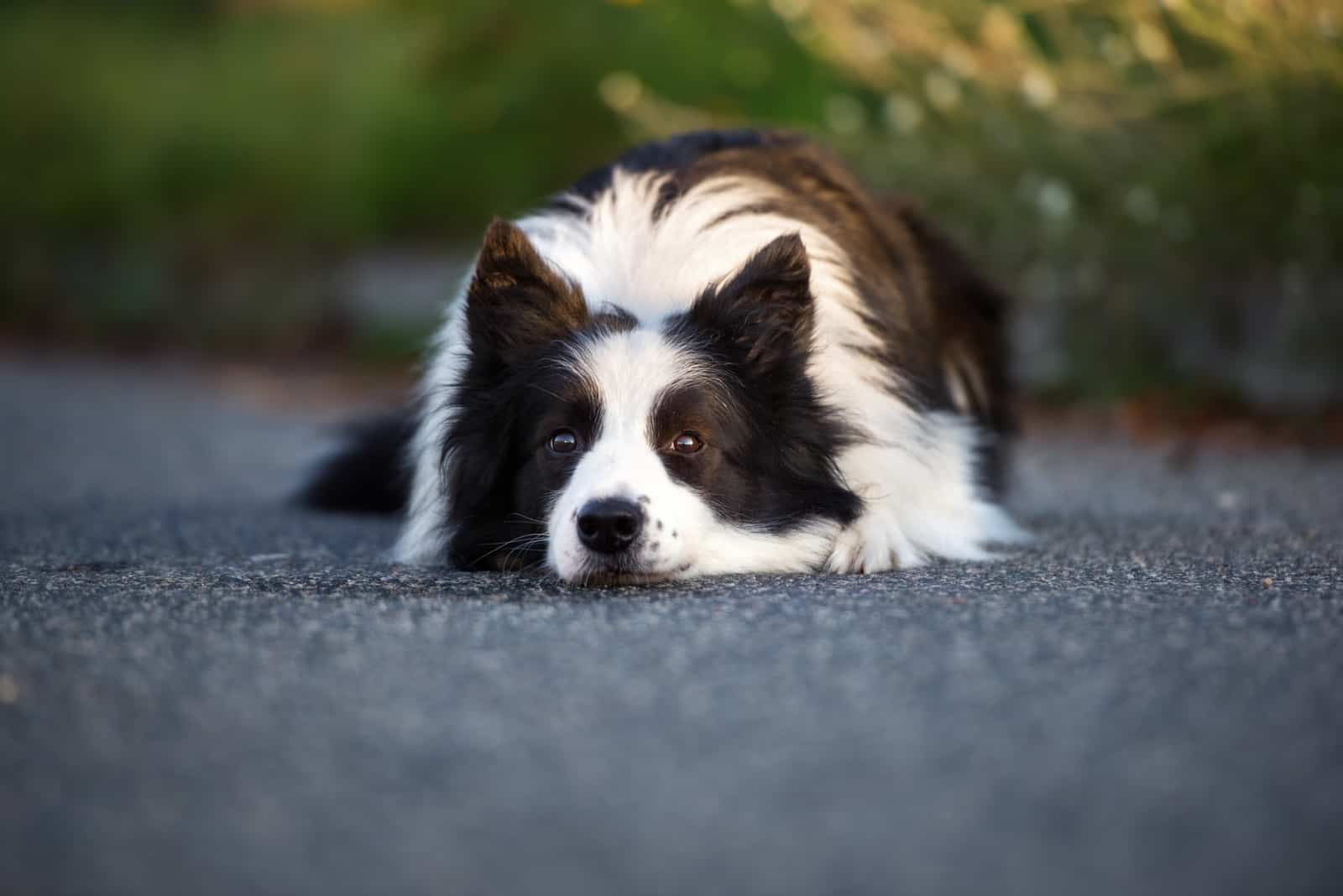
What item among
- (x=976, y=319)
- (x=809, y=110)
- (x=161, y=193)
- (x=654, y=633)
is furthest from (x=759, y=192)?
(x=161, y=193)

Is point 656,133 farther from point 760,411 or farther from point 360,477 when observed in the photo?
point 760,411

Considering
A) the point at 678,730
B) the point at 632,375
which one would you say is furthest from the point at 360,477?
the point at 678,730

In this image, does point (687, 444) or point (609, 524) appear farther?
point (687, 444)

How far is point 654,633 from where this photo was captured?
3254 millimetres

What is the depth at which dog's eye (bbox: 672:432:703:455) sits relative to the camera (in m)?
4.05

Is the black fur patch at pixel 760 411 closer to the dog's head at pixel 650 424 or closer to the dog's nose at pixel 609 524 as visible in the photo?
the dog's head at pixel 650 424

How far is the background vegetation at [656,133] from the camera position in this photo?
7.38 m

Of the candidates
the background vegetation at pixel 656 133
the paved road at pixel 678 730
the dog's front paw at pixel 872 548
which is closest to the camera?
the paved road at pixel 678 730

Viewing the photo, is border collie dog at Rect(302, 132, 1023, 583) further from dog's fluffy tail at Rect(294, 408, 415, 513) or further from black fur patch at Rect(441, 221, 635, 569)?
dog's fluffy tail at Rect(294, 408, 415, 513)

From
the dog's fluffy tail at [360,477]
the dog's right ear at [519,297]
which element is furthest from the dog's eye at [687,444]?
the dog's fluffy tail at [360,477]

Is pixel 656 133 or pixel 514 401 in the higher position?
pixel 656 133

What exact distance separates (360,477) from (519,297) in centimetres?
207

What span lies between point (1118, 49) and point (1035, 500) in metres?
2.66

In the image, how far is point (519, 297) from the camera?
421 centimetres
